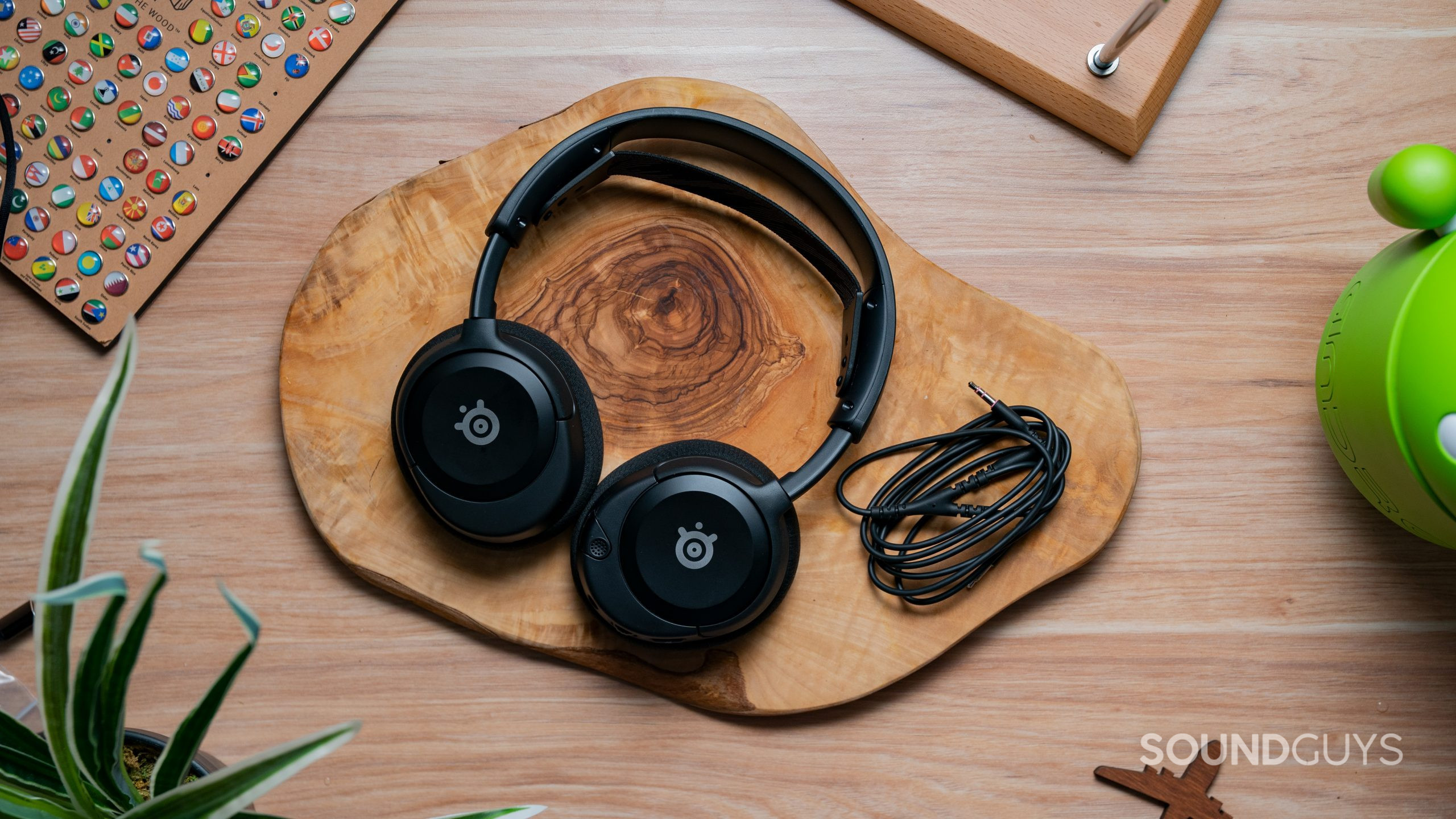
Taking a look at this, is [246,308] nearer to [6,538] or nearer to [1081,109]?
[6,538]

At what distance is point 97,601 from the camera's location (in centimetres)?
70

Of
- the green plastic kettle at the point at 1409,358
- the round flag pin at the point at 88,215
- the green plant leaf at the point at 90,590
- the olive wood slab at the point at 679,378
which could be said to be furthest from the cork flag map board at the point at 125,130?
the green plastic kettle at the point at 1409,358

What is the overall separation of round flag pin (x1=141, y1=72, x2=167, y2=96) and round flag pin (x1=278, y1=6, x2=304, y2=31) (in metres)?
0.11

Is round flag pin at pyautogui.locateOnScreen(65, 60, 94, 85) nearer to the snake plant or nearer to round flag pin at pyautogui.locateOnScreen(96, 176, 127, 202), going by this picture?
round flag pin at pyautogui.locateOnScreen(96, 176, 127, 202)

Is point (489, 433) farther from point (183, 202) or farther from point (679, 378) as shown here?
point (183, 202)

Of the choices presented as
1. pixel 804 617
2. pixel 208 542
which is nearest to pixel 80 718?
pixel 208 542

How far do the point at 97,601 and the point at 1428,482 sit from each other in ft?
3.29

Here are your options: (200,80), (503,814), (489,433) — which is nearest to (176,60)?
(200,80)

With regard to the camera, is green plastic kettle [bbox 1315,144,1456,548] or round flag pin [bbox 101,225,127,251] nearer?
green plastic kettle [bbox 1315,144,1456,548]

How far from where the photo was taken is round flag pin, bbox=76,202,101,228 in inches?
28.1

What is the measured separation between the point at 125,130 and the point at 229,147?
8 cm

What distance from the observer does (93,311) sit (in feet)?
2.35

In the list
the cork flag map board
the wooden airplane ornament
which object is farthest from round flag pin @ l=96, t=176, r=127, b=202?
the wooden airplane ornament

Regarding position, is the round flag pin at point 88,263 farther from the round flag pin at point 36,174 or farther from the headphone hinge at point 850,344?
the headphone hinge at point 850,344
